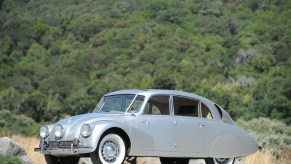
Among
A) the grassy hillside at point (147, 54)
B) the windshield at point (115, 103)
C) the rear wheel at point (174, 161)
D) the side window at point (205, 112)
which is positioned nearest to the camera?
the windshield at point (115, 103)

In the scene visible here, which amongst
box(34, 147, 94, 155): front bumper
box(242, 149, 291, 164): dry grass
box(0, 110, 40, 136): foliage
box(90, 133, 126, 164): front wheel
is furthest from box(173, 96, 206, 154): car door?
box(0, 110, 40, 136): foliage

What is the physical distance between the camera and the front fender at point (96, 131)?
1053 centimetres

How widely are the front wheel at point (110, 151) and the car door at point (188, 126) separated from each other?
1.45 m

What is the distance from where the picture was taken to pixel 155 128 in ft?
38.3

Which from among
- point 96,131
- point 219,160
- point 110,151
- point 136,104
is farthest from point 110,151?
point 219,160

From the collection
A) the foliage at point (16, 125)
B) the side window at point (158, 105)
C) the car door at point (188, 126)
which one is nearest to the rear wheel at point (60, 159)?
the side window at point (158, 105)

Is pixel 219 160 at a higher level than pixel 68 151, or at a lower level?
lower

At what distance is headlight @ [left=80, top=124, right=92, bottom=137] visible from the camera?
10.6 m

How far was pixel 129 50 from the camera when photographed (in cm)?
15775

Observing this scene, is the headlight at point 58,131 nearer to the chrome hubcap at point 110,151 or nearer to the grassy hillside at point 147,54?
the chrome hubcap at point 110,151

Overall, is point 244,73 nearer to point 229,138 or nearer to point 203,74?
point 203,74

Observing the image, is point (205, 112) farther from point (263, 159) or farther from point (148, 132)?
point (263, 159)

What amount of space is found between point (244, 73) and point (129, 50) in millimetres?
39165

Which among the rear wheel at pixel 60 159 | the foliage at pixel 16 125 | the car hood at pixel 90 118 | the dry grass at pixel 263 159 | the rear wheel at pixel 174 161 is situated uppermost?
the car hood at pixel 90 118
